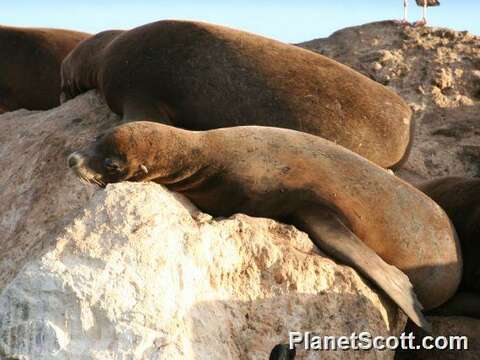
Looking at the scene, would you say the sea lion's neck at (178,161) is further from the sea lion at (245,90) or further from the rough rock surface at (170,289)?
the sea lion at (245,90)

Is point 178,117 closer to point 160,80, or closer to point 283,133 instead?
point 160,80

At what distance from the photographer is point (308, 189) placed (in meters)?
5.39

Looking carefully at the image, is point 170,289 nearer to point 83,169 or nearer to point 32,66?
point 83,169

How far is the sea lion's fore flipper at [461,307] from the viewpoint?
5.67 meters

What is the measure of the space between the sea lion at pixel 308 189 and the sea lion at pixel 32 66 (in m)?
4.92

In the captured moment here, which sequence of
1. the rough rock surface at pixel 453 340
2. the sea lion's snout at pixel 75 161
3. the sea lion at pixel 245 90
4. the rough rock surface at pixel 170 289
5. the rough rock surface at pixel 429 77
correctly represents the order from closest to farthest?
the rough rock surface at pixel 170 289, the sea lion's snout at pixel 75 161, the rough rock surface at pixel 453 340, the sea lion at pixel 245 90, the rough rock surface at pixel 429 77

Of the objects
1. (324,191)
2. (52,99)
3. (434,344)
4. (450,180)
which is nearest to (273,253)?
(324,191)

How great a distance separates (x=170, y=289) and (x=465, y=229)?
2.46 meters

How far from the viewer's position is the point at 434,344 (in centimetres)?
527

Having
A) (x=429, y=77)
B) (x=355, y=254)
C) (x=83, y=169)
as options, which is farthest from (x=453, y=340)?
(x=429, y=77)

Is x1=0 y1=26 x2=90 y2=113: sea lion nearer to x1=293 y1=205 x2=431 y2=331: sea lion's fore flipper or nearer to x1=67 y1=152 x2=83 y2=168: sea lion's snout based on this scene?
x1=67 y1=152 x2=83 y2=168: sea lion's snout

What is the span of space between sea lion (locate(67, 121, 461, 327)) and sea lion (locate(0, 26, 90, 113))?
4.92 m

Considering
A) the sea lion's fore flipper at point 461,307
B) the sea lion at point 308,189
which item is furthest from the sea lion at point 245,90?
the sea lion's fore flipper at point 461,307

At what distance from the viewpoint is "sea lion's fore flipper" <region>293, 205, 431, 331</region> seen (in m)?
4.98
